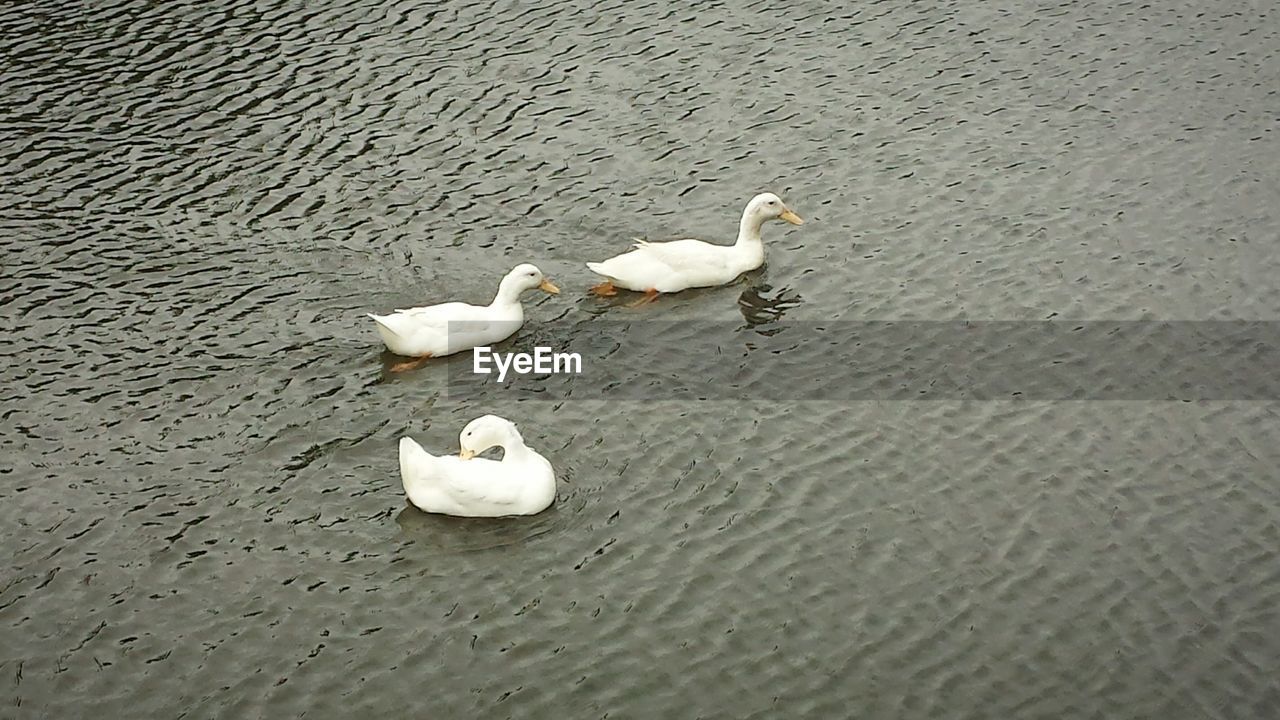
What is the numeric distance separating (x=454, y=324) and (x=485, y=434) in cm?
326

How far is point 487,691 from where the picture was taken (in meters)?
15.8

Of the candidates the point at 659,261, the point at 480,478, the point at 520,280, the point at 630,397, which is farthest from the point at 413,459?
the point at 659,261

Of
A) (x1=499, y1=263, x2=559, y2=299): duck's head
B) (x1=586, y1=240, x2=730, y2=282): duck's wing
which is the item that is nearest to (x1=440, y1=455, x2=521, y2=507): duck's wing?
(x1=499, y1=263, x2=559, y2=299): duck's head

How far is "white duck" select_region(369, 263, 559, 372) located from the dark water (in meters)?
0.49

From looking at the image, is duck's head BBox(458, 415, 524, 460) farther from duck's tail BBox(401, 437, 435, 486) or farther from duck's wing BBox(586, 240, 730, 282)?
duck's wing BBox(586, 240, 730, 282)

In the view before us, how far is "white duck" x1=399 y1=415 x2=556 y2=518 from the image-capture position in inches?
714

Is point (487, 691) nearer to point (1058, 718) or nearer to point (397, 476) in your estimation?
point (397, 476)

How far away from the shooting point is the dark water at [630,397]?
16.3 m

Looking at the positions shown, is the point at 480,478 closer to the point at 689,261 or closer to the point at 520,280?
the point at 520,280

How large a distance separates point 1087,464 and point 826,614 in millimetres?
4470
